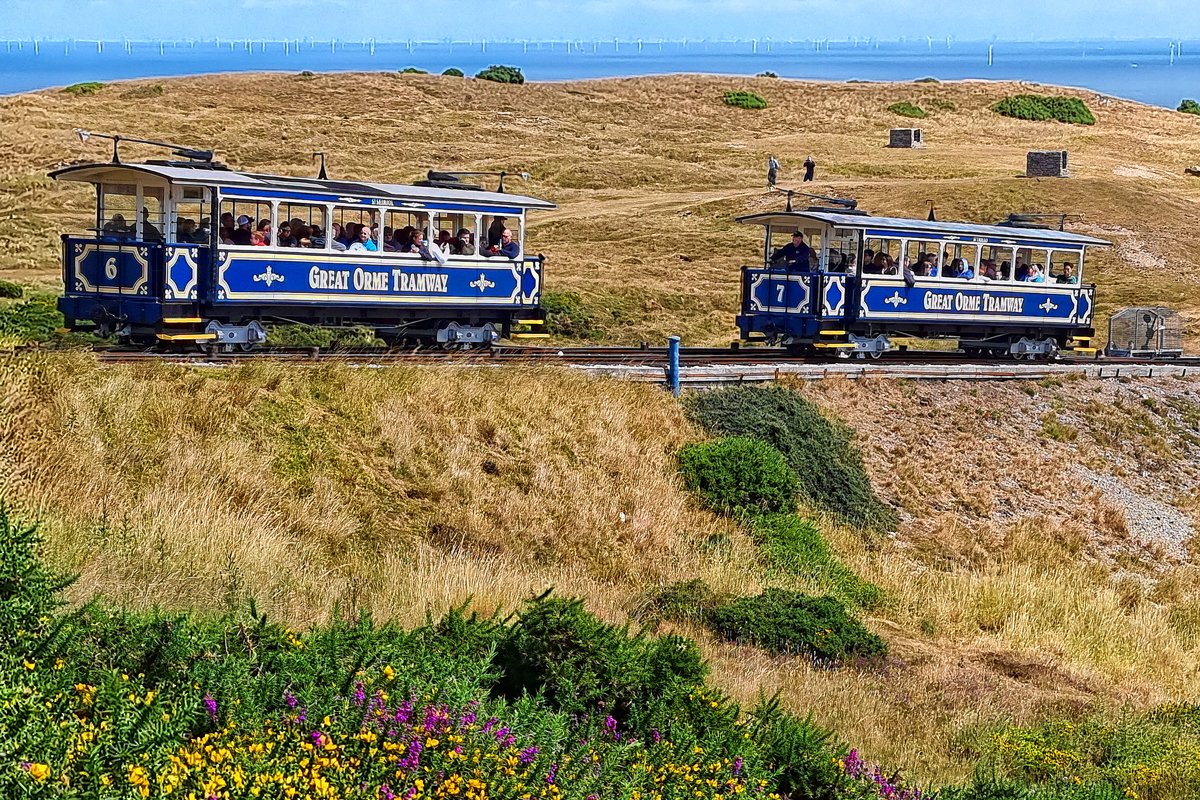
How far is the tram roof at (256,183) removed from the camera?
1841cm

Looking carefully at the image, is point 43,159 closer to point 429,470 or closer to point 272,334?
point 272,334

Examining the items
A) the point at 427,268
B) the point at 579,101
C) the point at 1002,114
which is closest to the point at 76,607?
the point at 427,268

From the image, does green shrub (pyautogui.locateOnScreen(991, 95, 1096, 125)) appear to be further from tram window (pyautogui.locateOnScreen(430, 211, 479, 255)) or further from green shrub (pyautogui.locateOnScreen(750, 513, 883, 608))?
green shrub (pyautogui.locateOnScreen(750, 513, 883, 608))

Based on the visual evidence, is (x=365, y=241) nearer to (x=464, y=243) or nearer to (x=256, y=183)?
(x=464, y=243)

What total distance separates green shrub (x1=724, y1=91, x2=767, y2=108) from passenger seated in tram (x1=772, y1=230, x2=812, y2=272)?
207 ft

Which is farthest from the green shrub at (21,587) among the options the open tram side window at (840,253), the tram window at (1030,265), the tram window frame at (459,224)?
the tram window at (1030,265)

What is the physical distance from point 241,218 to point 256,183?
1.72 ft

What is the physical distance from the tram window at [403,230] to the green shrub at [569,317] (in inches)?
434

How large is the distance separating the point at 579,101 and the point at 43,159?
35.4 m

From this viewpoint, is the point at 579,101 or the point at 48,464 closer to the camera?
the point at 48,464

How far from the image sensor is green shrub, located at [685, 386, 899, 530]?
19203mm

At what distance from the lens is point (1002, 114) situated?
86.2 m

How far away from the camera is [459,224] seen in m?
21.8

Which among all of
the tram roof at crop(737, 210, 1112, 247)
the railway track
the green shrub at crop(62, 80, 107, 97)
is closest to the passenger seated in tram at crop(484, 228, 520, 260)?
the railway track
